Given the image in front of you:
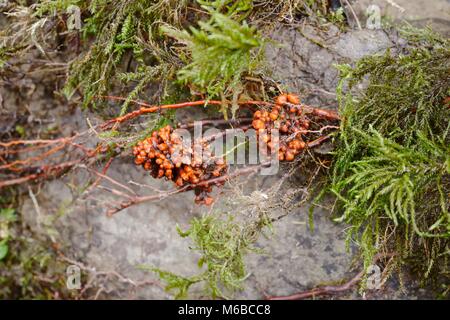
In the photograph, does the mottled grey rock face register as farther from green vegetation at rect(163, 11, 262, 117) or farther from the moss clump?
green vegetation at rect(163, 11, 262, 117)

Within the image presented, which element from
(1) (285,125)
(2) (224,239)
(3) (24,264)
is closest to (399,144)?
(1) (285,125)

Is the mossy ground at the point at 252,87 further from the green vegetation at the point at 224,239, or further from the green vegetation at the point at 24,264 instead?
the green vegetation at the point at 24,264

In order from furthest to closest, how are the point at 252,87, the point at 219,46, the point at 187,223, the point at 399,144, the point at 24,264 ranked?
the point at 24,264
the point at 187,223
the point at 252,87
the point at 399,144
the point at 219,46

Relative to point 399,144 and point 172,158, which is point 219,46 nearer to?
point 172,158

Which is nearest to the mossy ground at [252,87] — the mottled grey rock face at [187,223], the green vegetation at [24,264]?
the mottled grey rock face at [187,223]

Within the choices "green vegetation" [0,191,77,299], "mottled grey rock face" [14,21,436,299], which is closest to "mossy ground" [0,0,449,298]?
"mottled grey rock face" [14,21,436,299]

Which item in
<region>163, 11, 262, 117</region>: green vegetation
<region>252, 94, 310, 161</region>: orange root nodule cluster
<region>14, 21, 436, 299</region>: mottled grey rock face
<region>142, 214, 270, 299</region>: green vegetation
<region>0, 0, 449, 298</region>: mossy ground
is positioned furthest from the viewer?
<region>14, 21, 436, 299</region>: mottled grey rock face
